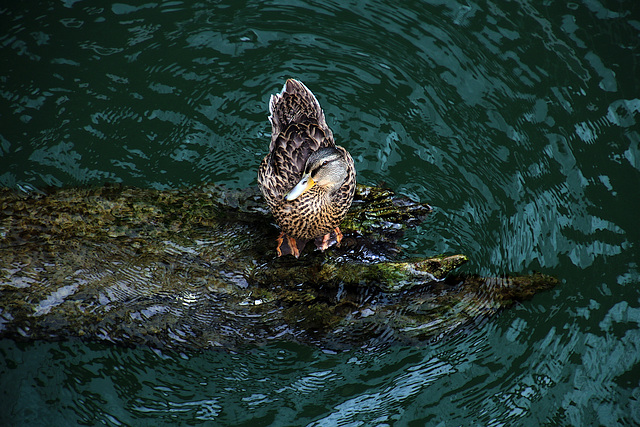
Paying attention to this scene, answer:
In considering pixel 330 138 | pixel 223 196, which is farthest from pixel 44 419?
pixel 330 138

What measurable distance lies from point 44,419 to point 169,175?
2.54 m

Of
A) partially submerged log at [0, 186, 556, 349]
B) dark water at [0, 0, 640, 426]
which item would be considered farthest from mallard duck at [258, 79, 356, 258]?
dark water at [0, 0, 640, 426]

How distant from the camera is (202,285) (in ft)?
14.4

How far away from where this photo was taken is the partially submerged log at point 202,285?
4.23 meters

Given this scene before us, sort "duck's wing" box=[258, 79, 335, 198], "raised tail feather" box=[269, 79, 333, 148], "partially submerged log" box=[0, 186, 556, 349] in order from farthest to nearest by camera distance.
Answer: "raised tail feather" box=[269, 79, 333, 148] → "duck's wing" box=[258, 79, 335, 198] → "partially submerged log" box=[0, 186, 556, 349]

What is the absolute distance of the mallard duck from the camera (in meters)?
4.40

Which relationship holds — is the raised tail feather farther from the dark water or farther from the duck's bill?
the duck's bill

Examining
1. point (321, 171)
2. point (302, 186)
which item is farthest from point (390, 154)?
point (302, 186)

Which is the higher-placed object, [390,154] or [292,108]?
[292,108]

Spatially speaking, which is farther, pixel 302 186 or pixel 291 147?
pixel 291 147

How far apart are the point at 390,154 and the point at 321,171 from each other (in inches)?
61.9

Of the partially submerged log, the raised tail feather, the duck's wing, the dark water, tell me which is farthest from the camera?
the raised tail feather

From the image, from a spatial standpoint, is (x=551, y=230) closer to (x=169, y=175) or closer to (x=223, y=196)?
(x=223, y=196)

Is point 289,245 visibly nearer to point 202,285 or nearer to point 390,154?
point 202,285
